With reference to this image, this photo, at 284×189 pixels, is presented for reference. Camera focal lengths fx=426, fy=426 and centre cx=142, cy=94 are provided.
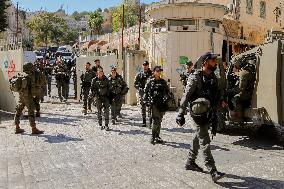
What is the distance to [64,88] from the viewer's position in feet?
64.7

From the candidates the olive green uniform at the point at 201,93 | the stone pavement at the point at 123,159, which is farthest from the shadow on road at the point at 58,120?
the olive green uniform at the point at 201,93

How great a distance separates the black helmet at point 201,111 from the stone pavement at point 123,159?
2.98 feet

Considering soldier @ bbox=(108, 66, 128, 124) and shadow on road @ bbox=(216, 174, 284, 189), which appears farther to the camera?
soldier @ bbox=(108, 66, 128, 124)

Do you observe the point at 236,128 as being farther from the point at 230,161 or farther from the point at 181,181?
the point at 181,181

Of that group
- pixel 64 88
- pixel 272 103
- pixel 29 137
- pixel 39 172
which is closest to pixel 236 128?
pixel 272 103

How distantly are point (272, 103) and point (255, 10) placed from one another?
2716cm

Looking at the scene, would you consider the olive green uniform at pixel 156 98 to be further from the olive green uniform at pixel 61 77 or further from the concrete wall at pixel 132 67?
the olive green uniform at pixel 61 77

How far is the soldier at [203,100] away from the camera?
651 centimetres

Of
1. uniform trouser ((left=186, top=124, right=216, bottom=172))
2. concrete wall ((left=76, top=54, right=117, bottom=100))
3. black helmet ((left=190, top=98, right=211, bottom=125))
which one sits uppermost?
concrete wall ((left=76, top=54, right=117, bottom=100))

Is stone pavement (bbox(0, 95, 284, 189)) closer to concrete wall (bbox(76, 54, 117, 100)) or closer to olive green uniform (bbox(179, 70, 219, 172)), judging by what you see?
olive green uniform (bbox(179, 70, 219, 172))

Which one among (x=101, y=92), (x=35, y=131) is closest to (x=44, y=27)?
(x=101, y=92)

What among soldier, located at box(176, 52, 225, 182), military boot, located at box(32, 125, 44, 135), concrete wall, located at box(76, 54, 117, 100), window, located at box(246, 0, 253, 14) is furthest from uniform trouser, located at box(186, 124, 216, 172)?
window, located at box(246, 0, 253, 14)

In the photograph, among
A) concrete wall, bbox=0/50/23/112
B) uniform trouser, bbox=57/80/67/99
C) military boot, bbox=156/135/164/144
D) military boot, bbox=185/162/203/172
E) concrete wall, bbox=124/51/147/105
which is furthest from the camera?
uniform trouser, bbox=57/80/67/99

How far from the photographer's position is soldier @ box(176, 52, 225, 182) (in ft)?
21.4
